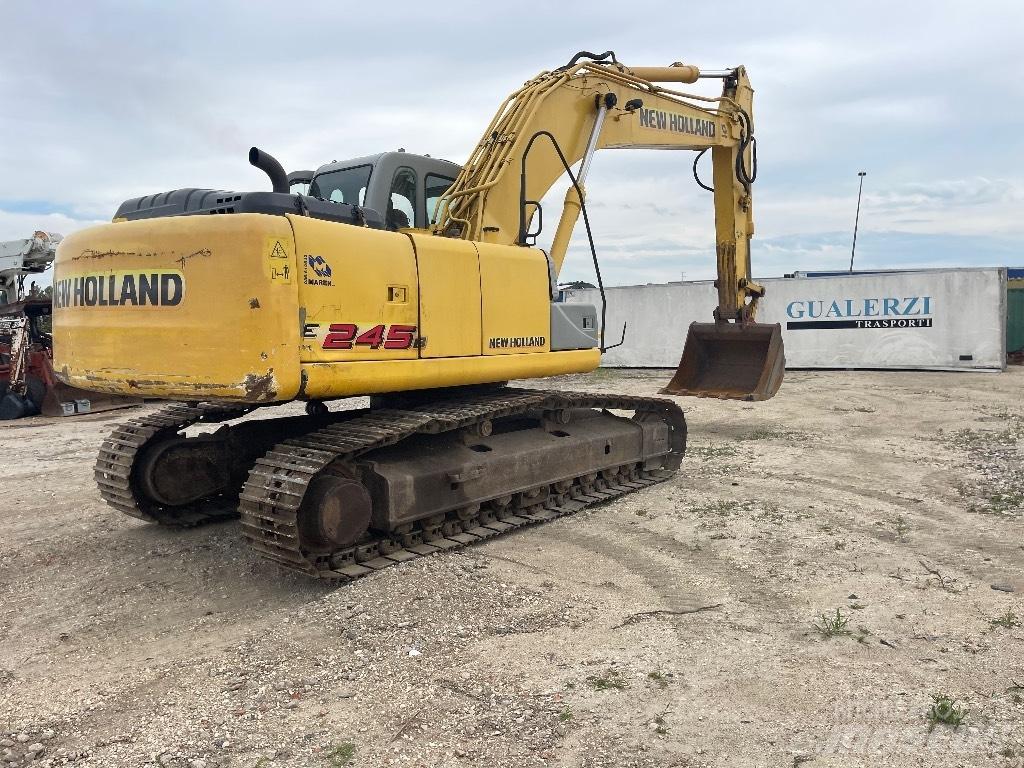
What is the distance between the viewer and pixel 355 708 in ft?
11.5

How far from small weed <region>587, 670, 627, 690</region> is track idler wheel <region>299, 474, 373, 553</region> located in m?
1.90

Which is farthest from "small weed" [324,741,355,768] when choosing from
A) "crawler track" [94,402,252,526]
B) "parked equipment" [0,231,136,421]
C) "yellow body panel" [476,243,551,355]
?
"parked equipment" [0,231,136,421]

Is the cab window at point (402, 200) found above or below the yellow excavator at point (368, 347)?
above

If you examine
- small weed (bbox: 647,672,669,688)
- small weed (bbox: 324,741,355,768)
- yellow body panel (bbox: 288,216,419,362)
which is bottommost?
small weed (bbox: 324,741,355,768)

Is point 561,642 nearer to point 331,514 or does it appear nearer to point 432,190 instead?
point 331,514

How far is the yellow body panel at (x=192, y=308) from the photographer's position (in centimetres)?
458

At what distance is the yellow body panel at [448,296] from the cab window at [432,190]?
115 centimetres

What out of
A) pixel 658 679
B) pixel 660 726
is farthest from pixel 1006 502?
pixel 660 726

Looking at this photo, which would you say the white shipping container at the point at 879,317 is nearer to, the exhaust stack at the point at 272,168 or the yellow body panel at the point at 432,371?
the yellow body panel at the point at 432,371

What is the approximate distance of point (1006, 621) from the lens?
425 cm

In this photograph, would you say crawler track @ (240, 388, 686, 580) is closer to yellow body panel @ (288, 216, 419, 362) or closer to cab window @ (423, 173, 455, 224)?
yellow body panel @ (288, 216, 419, 362)

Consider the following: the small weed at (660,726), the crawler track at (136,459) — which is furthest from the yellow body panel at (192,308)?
the small weed at (660,726)

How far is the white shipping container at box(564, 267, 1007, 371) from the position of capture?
19141mm

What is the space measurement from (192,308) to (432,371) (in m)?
1.58
